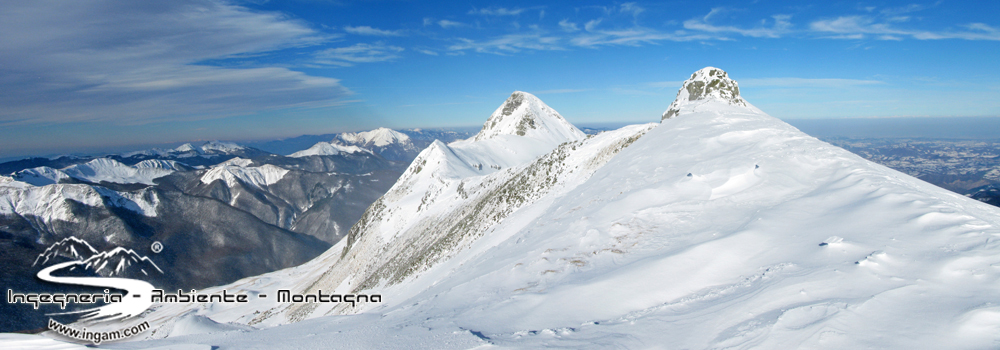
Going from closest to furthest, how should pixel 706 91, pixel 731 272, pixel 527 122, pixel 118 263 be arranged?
pixel 731 272 < pixel 706 91 < pixel 527 122 < pixel 118 263

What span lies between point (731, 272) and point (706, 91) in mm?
30692

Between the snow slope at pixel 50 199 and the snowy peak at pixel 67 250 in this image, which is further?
the snow slope at pixel 50 199

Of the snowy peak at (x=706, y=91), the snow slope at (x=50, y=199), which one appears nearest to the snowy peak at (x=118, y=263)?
the snow slope at (x=50, y=199)

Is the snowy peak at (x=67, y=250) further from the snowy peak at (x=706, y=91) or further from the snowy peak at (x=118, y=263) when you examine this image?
the snowy peak at (x=706, y=91)

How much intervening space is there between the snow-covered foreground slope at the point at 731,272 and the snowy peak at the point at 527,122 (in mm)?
99510

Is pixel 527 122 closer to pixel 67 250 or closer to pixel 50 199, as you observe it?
pixel 67 250

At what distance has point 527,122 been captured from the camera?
118 meters

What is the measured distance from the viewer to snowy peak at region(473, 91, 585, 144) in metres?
118

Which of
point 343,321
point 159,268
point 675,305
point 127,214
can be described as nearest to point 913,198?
point 675,305

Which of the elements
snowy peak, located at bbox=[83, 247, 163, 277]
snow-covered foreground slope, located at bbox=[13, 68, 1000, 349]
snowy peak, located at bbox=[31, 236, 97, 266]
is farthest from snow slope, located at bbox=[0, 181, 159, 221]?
snow-covered foreground slope, located at bbox=[13, 68, 1000, 349]

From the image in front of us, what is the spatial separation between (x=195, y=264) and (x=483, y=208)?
19448 centimetres

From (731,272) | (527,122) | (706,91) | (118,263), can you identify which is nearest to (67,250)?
(118,263)

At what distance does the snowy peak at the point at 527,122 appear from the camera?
386 ft

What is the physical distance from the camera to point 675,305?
7.48m
